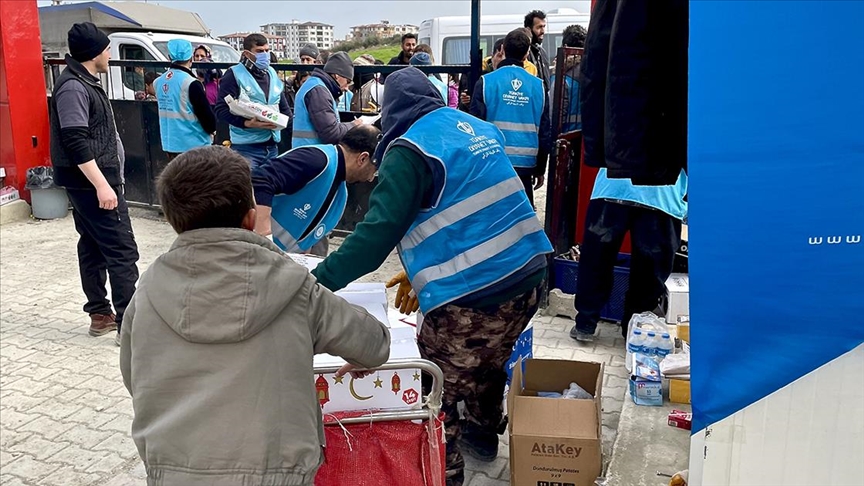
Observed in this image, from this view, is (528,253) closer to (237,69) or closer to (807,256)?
(807,256)

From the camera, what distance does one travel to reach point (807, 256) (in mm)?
1357

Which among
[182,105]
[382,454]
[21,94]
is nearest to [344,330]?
[382,454]

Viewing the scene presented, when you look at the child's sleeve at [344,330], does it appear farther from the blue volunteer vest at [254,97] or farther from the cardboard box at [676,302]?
the blue volunteer vest at [254,97]

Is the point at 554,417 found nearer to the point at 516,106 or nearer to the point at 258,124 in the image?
the point at 516,106

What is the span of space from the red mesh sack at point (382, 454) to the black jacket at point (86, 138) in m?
3.22

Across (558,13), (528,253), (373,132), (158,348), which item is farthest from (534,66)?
(558,13)

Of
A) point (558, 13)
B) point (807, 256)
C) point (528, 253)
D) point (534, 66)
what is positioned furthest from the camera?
point (558, 13)

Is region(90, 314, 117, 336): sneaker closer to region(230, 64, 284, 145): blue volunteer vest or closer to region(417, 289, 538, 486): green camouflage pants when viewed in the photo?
region(230, 64, 284, 145): blue volunteer vest

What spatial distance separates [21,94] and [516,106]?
597cm

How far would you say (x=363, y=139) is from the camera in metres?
3.59

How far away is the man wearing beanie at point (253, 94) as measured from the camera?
21.1 feet

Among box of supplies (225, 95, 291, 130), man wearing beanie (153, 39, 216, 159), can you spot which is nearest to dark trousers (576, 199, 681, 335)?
box of supplies (225, 95, 291, 130)

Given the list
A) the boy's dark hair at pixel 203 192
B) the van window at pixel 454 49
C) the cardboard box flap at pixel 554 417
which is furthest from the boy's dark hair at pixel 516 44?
the van window at pixel 454 49

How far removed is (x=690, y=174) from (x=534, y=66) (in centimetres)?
570
